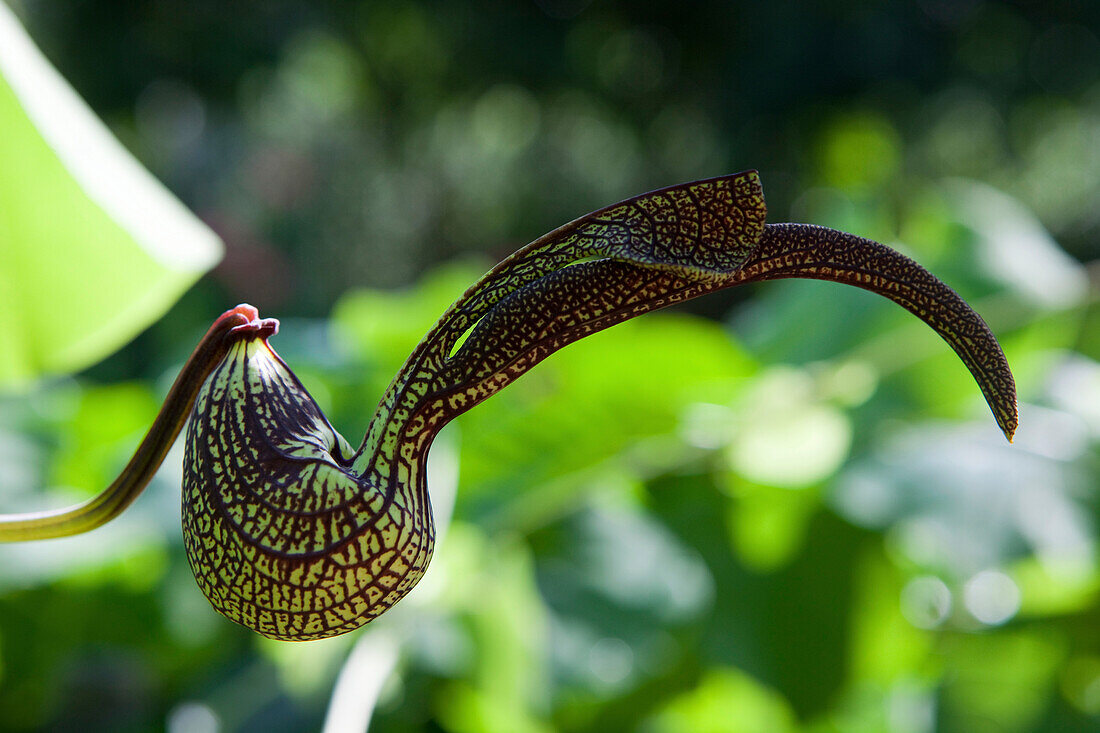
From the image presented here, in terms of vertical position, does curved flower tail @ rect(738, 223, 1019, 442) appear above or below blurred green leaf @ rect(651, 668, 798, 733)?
above

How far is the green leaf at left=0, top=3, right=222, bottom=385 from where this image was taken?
1.31ft

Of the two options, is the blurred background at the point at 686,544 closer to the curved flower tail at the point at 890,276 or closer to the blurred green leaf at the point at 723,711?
the blurred green leaf at the point at 723,711

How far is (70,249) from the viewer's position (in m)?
0.42

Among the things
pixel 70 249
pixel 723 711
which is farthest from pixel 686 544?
pixel 70 249

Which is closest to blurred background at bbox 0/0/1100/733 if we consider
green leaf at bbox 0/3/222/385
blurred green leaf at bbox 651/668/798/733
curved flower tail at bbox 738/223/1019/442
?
blurred green leaf at bbox 651/668/798/733

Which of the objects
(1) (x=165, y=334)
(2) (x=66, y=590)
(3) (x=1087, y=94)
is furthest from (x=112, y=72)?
(3) (x=1087, y=94)

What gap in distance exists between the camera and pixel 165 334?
6.26 ft

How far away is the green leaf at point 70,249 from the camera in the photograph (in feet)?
1.31

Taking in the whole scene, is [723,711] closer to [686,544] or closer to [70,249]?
[686,544]

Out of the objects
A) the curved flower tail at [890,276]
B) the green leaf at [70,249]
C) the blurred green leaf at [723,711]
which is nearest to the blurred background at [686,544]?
the blurred green leaf at [723,711]

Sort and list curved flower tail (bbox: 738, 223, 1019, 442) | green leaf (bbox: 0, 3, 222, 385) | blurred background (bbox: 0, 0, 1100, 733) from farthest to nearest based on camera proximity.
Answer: blurred background (bbox: 0, 0, 1100, 733) < green leaf (bbox: 0, 3, 222, 385) < curved flower tail (bbox: 738, 223, 1019, 442)

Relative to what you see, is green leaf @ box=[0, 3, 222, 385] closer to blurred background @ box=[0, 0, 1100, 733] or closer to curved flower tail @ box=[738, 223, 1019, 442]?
blurred background @ box=[0, 0, 1100, 733]

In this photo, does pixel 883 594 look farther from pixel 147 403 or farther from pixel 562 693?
pixel 147 403

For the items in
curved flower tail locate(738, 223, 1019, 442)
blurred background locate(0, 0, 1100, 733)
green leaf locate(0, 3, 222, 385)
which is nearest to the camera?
curved flower tail locate(738, 223, 1019, 442)
